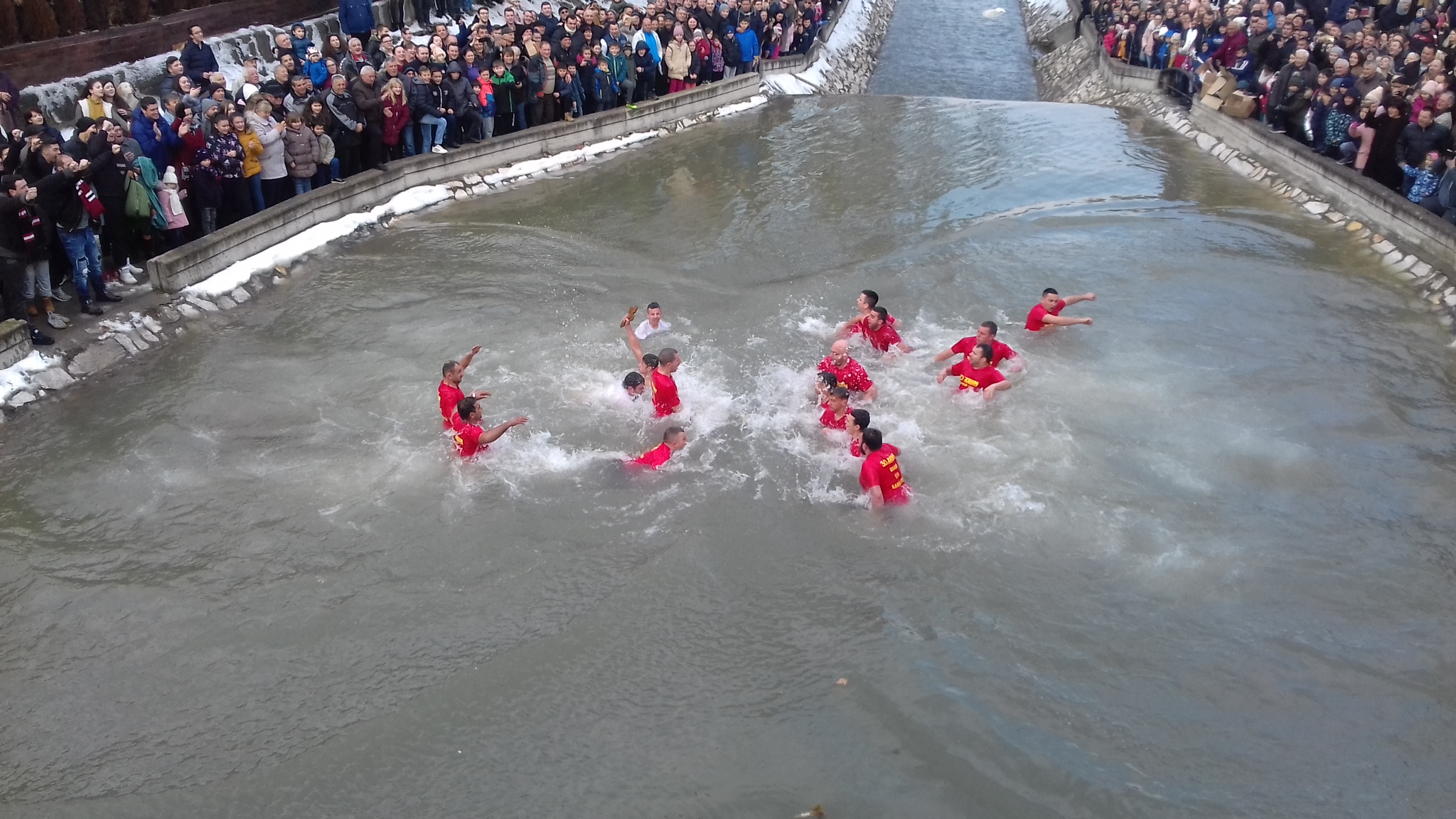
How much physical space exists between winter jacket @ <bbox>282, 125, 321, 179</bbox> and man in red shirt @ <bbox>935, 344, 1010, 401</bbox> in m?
8.74

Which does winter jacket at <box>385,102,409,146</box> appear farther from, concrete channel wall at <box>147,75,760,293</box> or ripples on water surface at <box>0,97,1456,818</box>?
ripples on water surface at <box>0,97,1456,818</box>

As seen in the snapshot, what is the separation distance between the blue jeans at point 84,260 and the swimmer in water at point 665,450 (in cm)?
598

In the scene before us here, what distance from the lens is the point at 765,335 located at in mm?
11609

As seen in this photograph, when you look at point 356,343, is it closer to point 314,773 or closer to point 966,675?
point 314,773

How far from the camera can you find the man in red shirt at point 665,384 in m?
9.69

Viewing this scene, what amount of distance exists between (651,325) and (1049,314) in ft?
14.5

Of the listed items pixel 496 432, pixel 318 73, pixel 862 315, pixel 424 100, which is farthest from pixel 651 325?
pixel 318 73

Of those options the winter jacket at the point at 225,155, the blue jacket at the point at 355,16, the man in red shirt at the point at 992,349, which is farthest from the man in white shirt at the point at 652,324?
the blue jacket at the point at 355,16

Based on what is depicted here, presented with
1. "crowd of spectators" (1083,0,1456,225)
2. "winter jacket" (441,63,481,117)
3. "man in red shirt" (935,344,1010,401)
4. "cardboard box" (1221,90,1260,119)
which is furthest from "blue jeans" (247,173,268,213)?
"cardboard box" (1221,90,1260,119)

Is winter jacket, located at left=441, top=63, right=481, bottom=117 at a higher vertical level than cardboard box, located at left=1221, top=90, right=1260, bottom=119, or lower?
higher

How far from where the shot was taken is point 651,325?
11.2 m

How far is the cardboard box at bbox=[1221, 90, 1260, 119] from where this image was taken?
18016 mm

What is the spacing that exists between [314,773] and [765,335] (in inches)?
269

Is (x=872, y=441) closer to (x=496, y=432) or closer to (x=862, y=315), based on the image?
(x=862, y=315)
